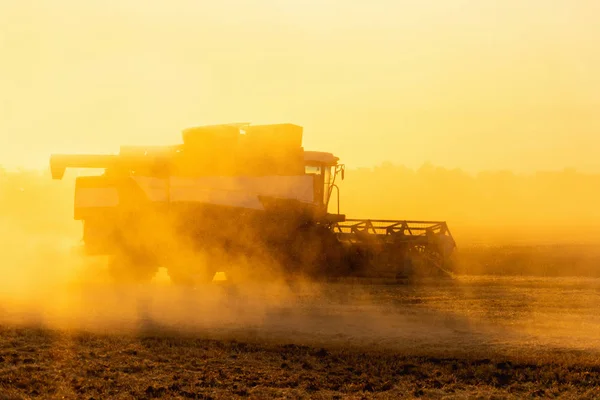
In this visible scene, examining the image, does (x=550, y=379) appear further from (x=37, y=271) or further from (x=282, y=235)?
(x=37, y=271)

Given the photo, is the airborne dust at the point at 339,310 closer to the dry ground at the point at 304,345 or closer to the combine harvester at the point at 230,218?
the dry ground at the point at 304,345

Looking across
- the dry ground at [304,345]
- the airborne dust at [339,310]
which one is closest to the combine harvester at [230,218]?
the airborne dust at [339,310]

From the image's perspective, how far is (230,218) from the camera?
81.3ft

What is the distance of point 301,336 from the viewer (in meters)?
15.3

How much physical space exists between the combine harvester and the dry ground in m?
3.69

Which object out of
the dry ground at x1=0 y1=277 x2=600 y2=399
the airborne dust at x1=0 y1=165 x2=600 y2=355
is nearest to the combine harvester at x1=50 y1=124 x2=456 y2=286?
the airborne dust at x1=0 y1=165 x2=600 y2=355

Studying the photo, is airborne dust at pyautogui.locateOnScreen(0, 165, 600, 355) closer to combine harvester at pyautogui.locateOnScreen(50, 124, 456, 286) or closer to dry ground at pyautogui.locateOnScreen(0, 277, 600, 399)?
dry ground at pyautogui.locateOnScreen(0, 277, 600, 399)

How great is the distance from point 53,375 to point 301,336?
17.7 feet

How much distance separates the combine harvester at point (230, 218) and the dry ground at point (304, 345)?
3.69m

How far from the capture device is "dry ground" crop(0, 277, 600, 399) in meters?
11.8

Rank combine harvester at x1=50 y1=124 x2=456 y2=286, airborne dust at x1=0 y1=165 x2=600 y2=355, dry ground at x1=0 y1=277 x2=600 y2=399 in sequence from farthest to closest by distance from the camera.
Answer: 1. combine harvester at x1=50 y1=124 x2=456 y2=286
2. airborne dust at x1=0 y1=165 x2=600 y2=355
3. dry ground at x1=0 y1=277 x2=600 y2=399

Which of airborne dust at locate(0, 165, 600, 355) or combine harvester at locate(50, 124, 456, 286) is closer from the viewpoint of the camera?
airborne dust at locate(0, 165, 600, 355)

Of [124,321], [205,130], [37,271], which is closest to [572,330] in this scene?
[124,321]

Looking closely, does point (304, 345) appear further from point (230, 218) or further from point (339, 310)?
point (230, 218)
